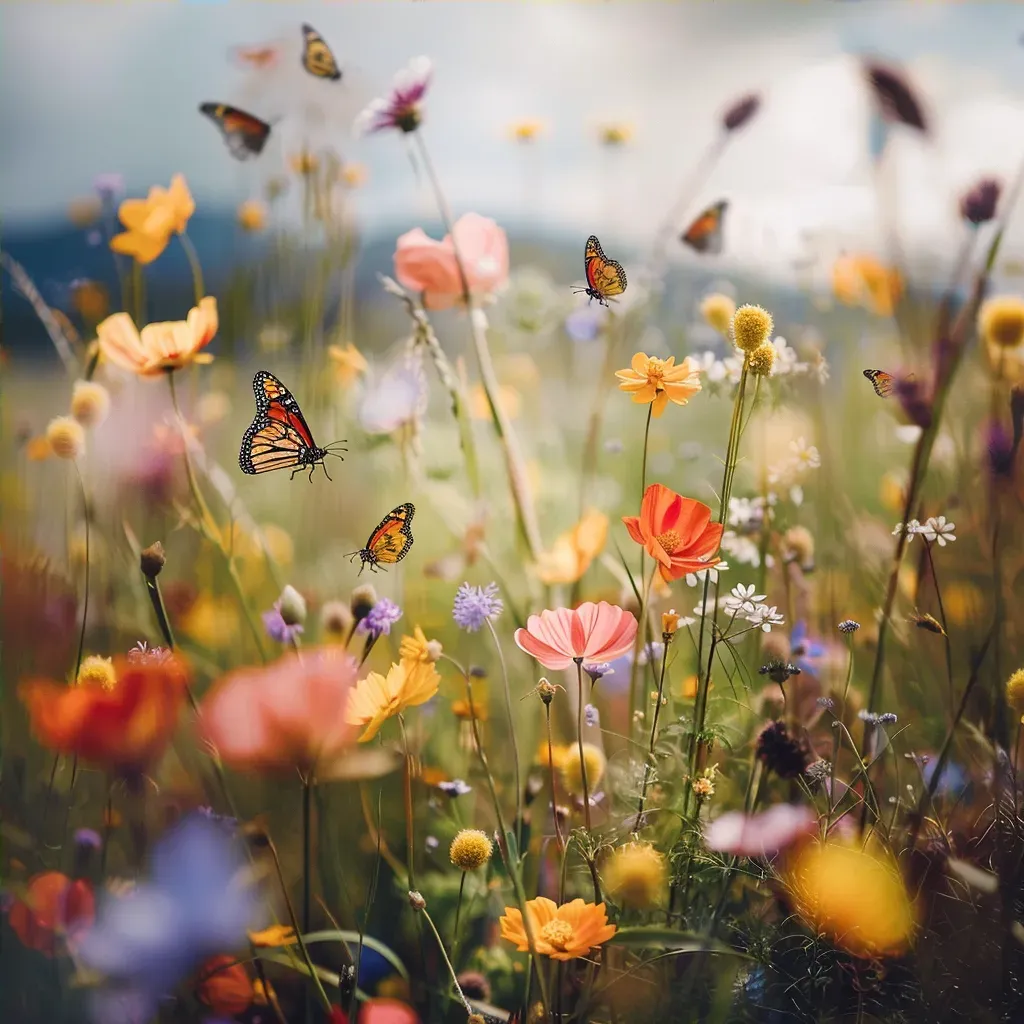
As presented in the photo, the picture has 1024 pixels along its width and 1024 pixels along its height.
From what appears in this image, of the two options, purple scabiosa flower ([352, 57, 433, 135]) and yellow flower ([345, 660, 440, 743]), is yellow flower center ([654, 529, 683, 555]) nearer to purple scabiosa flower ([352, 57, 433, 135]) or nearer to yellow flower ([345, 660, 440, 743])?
yellow flower ([345, 660, 440, 743])

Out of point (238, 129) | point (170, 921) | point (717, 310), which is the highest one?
point (238, 129)

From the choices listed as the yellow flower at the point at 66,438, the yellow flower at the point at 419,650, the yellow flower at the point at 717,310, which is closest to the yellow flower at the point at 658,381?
the yellow flower at the point at 717,310

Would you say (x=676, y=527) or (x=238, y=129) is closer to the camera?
(x=676, y=527)

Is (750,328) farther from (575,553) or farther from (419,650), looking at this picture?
(419,650)

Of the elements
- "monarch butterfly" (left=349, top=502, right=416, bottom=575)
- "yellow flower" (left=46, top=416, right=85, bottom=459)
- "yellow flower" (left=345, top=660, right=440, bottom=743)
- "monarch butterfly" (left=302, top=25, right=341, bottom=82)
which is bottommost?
"yellow flower" (left=345, top=660, right=440, bottom=743)

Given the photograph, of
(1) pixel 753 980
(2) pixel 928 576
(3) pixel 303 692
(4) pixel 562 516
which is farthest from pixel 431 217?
(1) pixel 753 980

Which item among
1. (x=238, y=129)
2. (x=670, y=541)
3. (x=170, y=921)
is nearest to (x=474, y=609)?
(x=670, y=541)

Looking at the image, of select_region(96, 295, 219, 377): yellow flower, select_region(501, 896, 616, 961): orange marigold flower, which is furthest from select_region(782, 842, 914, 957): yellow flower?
select_region(96, 295, 219, 377): yellow flower
